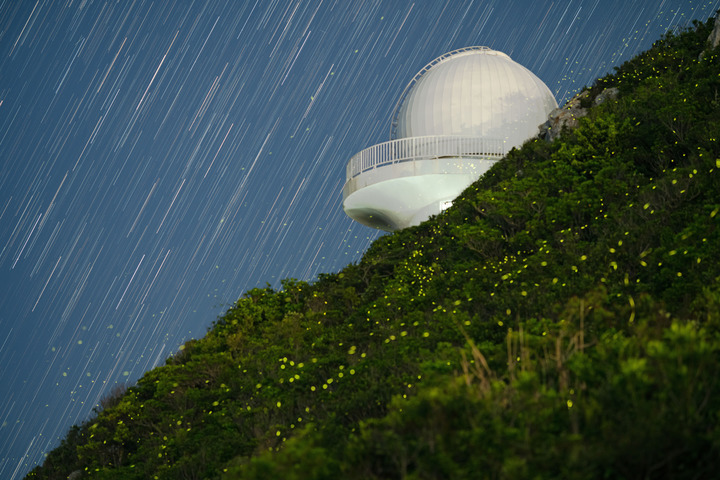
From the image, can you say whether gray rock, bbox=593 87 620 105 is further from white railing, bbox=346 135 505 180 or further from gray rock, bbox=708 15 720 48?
white railing, bbox=346 135 505 180

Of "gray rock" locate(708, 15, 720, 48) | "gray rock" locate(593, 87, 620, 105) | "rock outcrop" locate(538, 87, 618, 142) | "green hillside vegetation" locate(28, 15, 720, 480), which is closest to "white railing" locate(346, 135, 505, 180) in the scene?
"rock outcrop" locate(538, 87, 618, 142)

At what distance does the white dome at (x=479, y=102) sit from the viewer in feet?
80.9

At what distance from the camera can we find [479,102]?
24906 millimetres

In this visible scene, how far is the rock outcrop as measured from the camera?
17470 millimetres

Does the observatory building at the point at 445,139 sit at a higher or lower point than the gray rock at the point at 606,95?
higher

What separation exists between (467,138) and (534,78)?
5.29 m

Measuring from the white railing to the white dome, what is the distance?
673 millimetres

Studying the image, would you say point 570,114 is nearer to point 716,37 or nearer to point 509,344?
point 716,37

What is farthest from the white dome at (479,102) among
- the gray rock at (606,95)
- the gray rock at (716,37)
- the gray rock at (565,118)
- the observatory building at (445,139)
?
the gray rock at (716,37)

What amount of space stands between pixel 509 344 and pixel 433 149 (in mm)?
17336

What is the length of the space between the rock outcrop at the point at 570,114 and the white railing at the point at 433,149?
413 cm

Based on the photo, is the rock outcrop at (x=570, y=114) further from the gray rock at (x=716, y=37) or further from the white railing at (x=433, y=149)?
the white railing at (x=433, y=149)

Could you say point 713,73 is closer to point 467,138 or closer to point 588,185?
point 588,185

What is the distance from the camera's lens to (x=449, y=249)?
15039 millimetres
